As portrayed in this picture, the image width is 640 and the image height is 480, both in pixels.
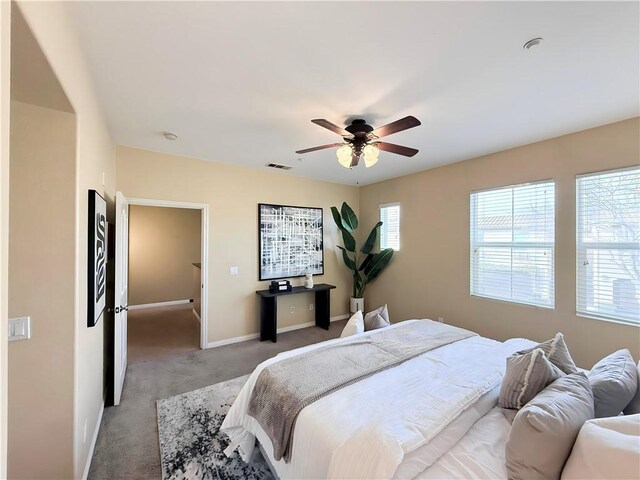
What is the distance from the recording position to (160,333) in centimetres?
456

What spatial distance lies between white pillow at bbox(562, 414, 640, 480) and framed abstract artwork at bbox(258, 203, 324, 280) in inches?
152

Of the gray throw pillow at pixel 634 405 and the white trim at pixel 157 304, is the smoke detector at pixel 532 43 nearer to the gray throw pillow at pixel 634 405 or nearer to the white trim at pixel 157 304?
the gray throw pillow at pixel 634 405

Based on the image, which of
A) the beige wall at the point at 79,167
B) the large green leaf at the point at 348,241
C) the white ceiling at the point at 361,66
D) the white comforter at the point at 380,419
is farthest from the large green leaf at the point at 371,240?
the beige wall at the point at 79,167

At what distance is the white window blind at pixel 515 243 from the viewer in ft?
10.1

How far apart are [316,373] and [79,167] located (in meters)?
1.89

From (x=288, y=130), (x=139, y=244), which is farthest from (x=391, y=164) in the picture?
(x=139, y=244)

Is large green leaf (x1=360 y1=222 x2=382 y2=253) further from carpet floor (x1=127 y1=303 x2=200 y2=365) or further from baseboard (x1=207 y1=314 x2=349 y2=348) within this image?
carpet floor (x1=127 y1=303 x2=200 y2=365)

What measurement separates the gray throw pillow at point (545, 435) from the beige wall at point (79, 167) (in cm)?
219

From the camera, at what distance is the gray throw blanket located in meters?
1.54

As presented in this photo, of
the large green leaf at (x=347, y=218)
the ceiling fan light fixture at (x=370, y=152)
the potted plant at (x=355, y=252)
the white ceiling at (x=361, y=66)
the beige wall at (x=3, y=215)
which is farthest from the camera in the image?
the large green leaf at (x=347, y=218)

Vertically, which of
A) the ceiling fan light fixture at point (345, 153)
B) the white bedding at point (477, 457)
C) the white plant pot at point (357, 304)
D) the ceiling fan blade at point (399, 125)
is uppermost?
the ceiling fan blade at point (399, 125)

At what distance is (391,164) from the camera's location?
13.1 feet

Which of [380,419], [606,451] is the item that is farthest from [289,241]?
[606,451]

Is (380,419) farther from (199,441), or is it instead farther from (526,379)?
(199,441)
